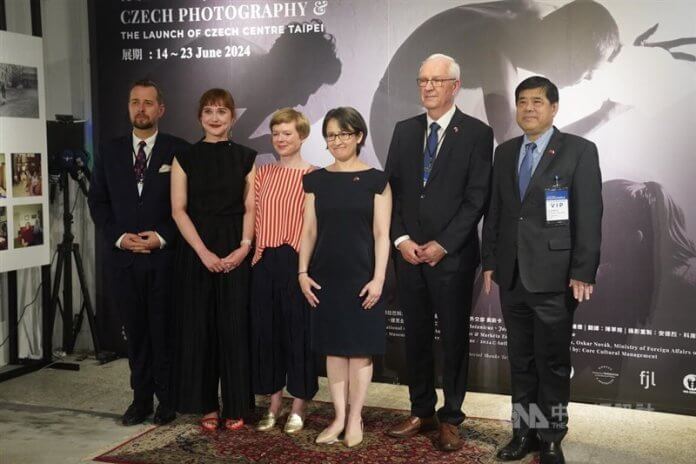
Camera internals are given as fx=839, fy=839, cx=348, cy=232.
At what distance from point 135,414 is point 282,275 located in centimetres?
115

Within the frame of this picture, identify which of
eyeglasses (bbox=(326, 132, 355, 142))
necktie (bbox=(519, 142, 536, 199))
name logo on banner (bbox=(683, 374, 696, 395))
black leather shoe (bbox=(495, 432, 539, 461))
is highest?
eyeglasses (bbox=(326, 132, 355, 142))

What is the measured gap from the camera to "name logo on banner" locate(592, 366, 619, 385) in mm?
4688

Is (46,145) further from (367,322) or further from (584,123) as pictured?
(584,123)

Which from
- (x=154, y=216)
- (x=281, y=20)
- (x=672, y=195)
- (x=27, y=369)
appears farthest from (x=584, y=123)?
(x=27, y=369)

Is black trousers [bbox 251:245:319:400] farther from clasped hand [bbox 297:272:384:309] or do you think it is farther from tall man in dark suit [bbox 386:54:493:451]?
tall man in dark suit [bbox 386:54:493:451]

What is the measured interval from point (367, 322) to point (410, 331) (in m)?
0.27

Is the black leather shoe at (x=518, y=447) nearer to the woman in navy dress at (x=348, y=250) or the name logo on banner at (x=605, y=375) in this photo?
the woman in navy dress at (x=348, y=250)

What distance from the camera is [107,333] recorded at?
19.5 feet

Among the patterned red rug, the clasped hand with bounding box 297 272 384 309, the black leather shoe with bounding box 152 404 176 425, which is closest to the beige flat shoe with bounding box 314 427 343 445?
the patterned red rug

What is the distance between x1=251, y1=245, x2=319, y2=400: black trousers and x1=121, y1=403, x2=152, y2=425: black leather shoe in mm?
708

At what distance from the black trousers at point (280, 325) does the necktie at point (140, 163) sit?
31.6 inches

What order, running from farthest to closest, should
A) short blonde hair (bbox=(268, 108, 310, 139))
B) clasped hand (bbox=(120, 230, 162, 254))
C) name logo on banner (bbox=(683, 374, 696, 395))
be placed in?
name logo on banner (bbox=(683, 374, 696, 395))
clasped hand (bbox=(120, 230, 162, 254))
short blonde hair (bbox=(268, 108, 310, 139))

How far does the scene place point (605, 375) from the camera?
4.70 m

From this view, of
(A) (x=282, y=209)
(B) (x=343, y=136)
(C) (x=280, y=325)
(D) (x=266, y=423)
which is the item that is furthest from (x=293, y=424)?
(B) (x=343, y=136)
